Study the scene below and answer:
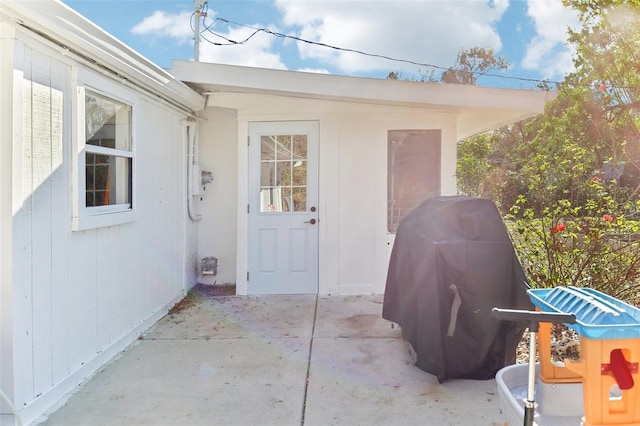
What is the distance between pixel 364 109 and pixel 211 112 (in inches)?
81.9

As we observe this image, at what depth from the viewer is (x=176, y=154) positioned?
4.87 m

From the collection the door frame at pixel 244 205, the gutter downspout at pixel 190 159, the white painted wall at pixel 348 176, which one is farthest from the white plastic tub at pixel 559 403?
the gutter downspout at pixel 190 159

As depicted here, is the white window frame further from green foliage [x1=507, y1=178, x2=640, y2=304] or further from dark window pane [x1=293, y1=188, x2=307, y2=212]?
green foliage [x1=507, y1=178, x2=640, y2=304]

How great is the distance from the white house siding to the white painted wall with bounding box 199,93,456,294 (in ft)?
5.00

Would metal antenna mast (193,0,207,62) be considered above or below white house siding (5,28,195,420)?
above

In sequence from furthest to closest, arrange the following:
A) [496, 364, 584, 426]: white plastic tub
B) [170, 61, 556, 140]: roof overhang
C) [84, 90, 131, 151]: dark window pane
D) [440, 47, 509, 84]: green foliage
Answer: [440, 47, 509, 84]: green foliage
[170, 61, 556, 140]: roof overhang
[84, 90, 131, 151]: dark window pane
[496, 364, 584, 426]: white plastic tub

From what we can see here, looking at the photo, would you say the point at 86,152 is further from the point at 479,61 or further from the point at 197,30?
the point at 479,61

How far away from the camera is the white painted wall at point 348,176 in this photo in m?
5.13

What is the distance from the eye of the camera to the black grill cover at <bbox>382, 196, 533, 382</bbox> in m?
2.85

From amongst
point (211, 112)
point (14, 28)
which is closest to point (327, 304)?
point (211, 112)

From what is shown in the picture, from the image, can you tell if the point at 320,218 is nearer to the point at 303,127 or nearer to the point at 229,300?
the point at 303,127

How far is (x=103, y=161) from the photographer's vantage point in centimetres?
330

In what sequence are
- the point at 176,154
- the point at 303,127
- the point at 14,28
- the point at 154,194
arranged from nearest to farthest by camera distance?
the point at 14,28 → the point at 154,194 → the point at 176,154 → the point at 303,127

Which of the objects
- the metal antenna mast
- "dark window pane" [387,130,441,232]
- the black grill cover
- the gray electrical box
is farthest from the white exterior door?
the black grill cover
